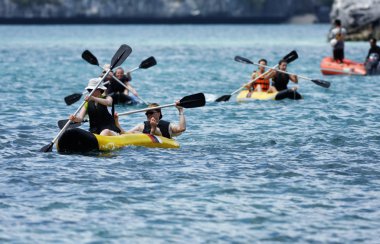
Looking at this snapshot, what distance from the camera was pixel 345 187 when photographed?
15828mm

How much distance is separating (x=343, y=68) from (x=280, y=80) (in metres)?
11.7

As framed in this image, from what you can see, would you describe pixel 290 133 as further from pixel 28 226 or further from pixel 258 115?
pixel 28 226

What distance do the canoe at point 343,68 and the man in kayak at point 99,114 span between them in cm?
2276

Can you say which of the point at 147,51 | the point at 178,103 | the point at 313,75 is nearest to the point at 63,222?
the point at 178,103

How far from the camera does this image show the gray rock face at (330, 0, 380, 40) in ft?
250

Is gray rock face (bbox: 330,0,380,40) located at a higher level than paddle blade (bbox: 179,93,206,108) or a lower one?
lower

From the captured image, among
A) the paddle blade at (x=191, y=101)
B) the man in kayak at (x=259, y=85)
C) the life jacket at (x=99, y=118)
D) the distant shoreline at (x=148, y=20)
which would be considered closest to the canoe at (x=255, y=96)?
the man in kayak at (x=259, y=85)

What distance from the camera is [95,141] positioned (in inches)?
720

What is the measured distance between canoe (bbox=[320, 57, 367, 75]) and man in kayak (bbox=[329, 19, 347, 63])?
0.26 metres

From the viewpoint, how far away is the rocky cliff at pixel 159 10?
173 meters

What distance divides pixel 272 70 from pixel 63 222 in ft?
53.4

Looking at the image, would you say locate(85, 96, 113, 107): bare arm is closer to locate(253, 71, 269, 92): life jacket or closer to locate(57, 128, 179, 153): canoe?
locate(57, 128, 179, 153): canoe

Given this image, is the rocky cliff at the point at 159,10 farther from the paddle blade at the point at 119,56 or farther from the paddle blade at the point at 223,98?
the paddle blade at the point at 119,56

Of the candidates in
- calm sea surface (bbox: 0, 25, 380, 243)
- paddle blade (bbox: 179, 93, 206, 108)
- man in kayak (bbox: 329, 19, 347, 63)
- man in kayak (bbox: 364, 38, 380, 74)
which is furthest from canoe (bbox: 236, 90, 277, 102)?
man in kayak (bbox: 364, 38, 380, 74)
